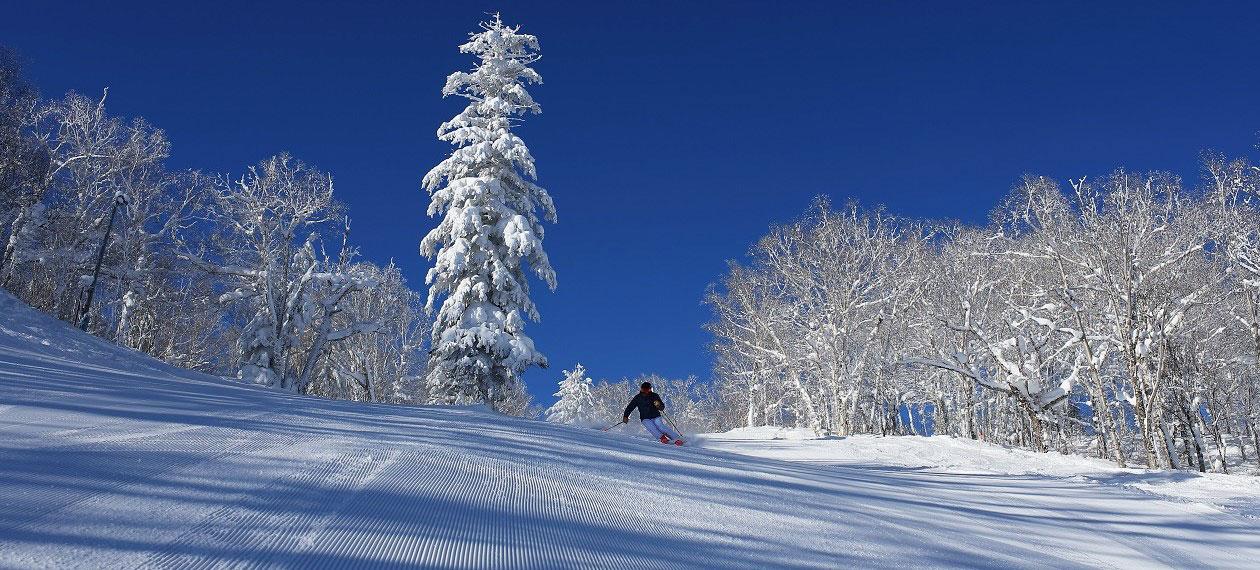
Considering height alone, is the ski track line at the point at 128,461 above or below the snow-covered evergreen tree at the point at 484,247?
below

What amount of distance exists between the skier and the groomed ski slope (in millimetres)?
5491

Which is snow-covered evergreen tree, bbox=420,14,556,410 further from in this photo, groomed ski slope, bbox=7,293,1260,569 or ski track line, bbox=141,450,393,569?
ski track line, bbox=141,450,393,569

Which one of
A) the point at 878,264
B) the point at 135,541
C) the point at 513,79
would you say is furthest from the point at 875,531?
the point at 878,264

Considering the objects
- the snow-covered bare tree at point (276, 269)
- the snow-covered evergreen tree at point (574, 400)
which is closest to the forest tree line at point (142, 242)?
the snow-covered bare tree at point (276, 269)

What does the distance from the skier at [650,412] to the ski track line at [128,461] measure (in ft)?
28.7

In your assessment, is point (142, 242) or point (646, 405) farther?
point (142, 242)

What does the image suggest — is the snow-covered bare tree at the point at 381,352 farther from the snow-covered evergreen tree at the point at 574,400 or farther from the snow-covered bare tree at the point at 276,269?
the snow-covered evergreen tree at the point at 574,400

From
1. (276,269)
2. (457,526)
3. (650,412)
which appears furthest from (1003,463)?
(276,269)

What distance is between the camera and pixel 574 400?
5516 centimetres

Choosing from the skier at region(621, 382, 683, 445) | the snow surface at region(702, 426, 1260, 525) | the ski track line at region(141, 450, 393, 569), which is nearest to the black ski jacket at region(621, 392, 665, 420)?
the skier at region(621, 382, 683, 445)

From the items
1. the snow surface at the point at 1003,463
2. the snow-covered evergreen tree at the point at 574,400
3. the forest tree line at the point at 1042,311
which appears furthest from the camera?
the snow-covered evergreen tree at the point at 574,400

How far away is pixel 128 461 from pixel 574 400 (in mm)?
52377

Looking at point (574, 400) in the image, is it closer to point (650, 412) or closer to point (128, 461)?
point (650, 412)

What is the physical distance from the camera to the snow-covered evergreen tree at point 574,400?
5459 cm
